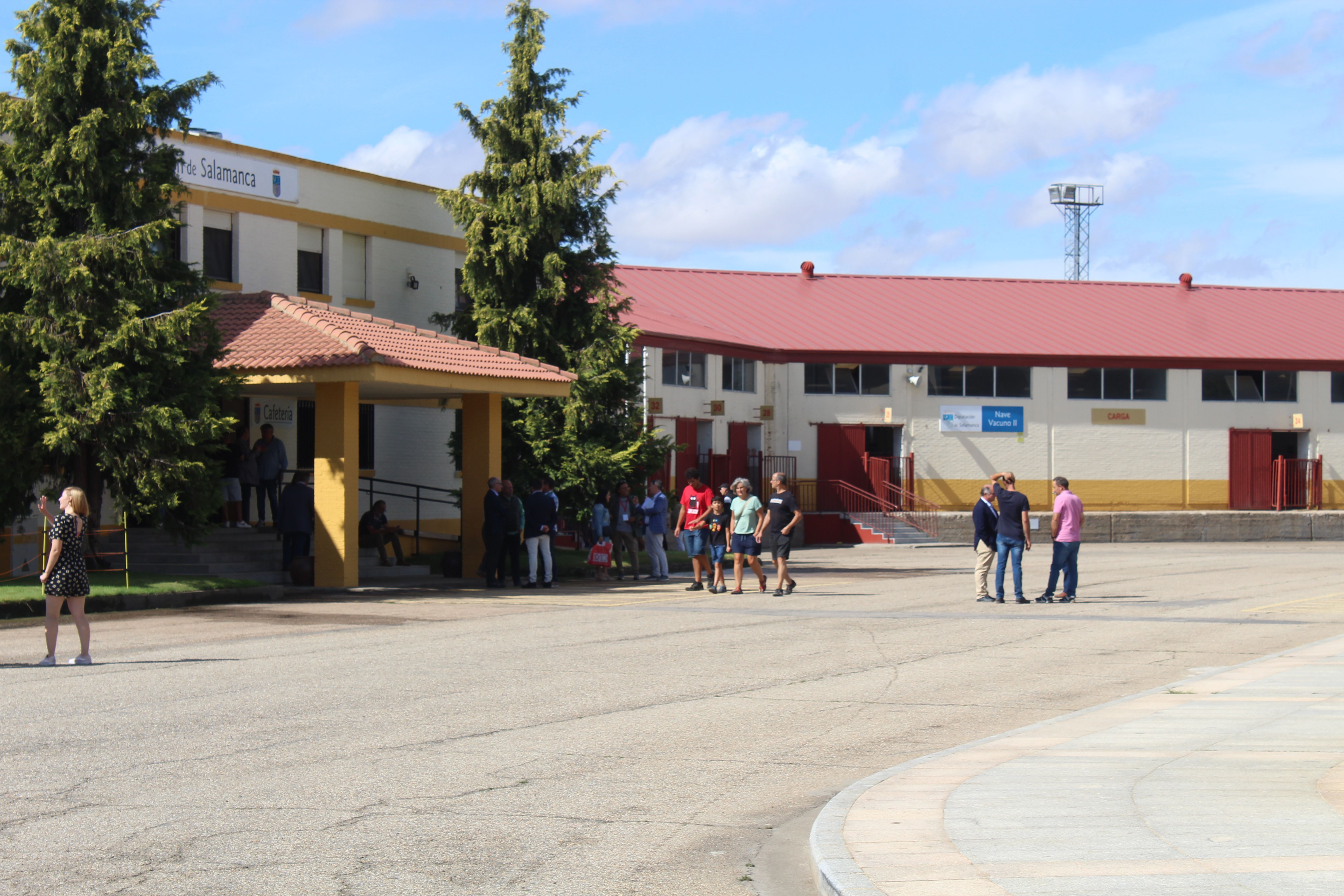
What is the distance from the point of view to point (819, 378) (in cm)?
4191

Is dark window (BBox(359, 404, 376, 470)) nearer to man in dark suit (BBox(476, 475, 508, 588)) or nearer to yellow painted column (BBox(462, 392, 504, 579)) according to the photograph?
yellow painted column (BBox(462, 392, 504, 579))

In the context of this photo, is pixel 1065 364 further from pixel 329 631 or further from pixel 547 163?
pixel 329 631

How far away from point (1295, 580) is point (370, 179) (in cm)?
1871

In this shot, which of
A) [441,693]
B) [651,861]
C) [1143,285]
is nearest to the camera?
[651,861]

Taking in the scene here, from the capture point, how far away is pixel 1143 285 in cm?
4962

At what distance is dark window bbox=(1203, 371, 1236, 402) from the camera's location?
4384 centimetres

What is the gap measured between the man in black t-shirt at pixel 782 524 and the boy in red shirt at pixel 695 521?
147 centimetres

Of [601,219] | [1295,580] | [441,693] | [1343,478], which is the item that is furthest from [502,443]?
[1343,478]

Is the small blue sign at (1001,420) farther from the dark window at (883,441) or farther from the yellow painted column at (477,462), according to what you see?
the yellow painted column at (477,462)

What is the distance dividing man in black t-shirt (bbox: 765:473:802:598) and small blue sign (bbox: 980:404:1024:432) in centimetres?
2235

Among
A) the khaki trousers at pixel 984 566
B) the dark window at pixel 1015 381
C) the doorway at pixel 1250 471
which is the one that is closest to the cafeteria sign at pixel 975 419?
the dark window at pixel 1015 381

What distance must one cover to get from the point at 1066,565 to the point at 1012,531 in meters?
1.05

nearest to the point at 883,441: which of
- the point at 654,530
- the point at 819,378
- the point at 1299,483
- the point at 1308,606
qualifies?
the point at 819,378

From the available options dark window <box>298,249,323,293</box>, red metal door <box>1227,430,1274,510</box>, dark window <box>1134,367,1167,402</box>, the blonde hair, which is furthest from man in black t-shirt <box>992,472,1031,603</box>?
red metal door <box>1227,430,1274,510</box>
